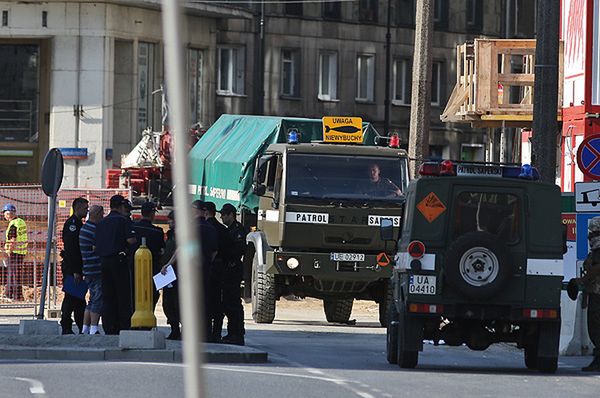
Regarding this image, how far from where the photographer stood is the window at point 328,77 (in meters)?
60.5

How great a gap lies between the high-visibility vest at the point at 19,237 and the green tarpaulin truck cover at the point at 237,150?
3637 mm

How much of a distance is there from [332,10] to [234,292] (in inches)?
1660

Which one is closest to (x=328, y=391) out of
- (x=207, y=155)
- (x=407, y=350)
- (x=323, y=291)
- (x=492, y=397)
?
(x=492, y=397)

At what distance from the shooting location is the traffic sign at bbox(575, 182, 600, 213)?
64.1 ft

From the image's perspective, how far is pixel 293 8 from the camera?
5862cm

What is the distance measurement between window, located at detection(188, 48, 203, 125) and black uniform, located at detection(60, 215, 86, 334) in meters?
33.0

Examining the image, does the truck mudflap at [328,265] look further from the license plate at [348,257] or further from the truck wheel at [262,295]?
the truck wheel at [262,295]

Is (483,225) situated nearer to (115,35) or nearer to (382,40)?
(115,35)

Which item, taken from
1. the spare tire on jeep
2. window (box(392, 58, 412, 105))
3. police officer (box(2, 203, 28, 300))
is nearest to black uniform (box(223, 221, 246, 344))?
the spare tire on jeep

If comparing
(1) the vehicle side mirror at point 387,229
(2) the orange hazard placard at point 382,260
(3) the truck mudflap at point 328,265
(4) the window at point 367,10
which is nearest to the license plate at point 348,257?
(3) the truck mudflap at point 328,265

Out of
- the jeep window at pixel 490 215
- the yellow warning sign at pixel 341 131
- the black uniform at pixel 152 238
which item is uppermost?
the yellow warning sign at pixel 341 131

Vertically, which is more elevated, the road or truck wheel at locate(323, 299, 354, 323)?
the road

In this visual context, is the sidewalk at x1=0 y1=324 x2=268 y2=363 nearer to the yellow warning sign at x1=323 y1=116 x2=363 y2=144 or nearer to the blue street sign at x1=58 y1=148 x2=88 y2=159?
the yellow warning sign at x1=323 y1=116 x2=363 y2=144

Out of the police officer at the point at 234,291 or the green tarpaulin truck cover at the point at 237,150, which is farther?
the green tarpaulin truck cover at the point at 237,150
